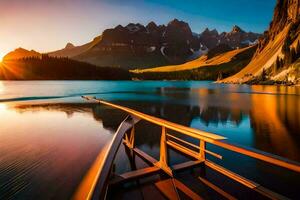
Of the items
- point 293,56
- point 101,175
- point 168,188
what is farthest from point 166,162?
point 293,56

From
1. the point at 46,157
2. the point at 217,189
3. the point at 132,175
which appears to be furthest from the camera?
the point at 46,157

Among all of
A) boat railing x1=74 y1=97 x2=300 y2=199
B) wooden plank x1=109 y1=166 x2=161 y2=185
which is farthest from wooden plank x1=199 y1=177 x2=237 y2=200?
wooden plank x1=109 y1=166 x2=161 y2=185

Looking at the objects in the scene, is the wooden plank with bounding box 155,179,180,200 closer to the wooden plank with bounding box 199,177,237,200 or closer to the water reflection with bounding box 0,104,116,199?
the wooden plank with bounding box 199,177,237,200

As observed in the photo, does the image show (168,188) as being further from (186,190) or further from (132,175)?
(132,175)

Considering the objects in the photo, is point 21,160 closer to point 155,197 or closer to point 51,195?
point 51,195

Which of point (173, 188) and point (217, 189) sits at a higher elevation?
point (173, 188)

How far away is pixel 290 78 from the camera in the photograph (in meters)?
131

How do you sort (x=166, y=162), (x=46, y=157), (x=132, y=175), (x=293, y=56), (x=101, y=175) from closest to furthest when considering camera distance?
(x=101, y=175), (x=132, y=175), (x=166, y=162), (x=46, y=157), (x=293, y=56)

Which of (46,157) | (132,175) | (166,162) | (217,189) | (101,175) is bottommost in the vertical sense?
(46,157)

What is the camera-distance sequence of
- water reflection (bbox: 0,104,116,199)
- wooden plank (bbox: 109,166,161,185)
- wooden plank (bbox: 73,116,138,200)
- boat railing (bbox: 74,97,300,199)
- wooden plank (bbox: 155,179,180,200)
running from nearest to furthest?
boat railing (bbox: 74,97,300,199), wooden plank (bbox: 73,116,138,200), wooden plank (bbox: 155,179,180,200), wooden plank (bbox: 109,166,161,185), water reflection (bbox: 0,104,116,199)

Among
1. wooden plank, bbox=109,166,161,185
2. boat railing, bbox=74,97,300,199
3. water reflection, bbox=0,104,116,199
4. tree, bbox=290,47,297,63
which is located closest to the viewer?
boat railing, bbox=74,97,300,199

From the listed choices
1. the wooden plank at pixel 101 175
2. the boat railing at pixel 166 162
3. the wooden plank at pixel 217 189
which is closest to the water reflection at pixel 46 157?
the wooden plank at pixel 101 175

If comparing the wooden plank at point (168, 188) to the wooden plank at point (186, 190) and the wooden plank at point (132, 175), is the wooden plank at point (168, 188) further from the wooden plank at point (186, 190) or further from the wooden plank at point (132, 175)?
the wooden plank at point (132, 175)

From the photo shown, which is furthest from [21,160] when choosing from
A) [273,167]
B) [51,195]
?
[273,167]
